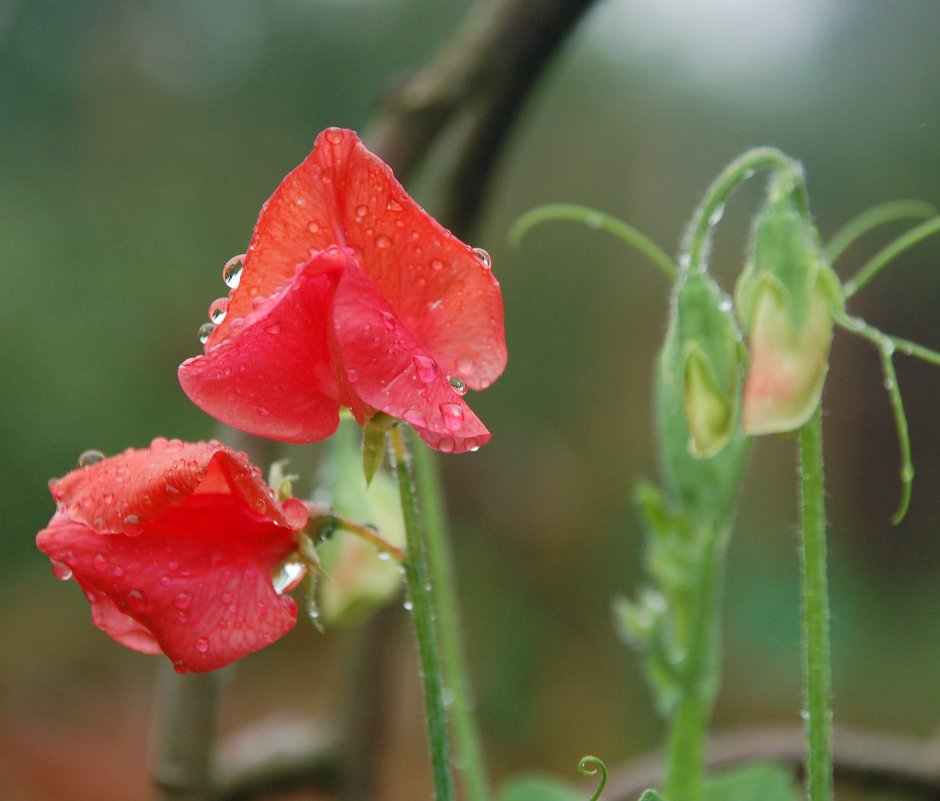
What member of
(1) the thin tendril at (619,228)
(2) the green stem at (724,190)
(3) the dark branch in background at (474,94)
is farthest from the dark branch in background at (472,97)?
(2) the green stem at (724,190)

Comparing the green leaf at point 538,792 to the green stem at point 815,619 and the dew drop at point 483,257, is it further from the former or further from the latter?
the dew drop at point 483,257

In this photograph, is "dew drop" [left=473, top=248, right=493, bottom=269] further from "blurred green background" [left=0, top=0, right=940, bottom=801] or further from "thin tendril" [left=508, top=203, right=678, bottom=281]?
"blurred green background" [left=0, top=0, right=940, bottom=801]

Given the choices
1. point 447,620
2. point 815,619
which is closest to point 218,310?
point 815,619

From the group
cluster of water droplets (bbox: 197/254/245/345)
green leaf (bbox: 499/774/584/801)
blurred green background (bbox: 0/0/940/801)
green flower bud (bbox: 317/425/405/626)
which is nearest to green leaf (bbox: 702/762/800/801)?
green leaf (bbox: 499/774/584/801)

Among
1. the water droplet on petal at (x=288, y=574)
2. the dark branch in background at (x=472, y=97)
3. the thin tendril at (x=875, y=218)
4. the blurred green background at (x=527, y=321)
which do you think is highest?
the blurred green background at (x=527, y=321)

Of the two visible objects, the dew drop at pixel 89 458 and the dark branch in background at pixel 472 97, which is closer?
the dew drop at pixel 89 458

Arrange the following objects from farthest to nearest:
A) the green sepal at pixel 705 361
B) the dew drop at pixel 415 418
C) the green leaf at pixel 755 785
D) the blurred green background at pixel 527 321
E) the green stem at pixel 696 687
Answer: the blurred green background at pixel 527 321
the green leaf at pixel 755 785
the green stem at pixel 696 687
the green sepal at pixel 705 361
the dew drop at pixel 415 418
